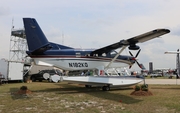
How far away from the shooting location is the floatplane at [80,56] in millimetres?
14177

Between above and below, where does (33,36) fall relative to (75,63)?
above

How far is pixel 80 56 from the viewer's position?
1606 cm

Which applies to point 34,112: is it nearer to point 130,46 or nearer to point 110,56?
point 130,46

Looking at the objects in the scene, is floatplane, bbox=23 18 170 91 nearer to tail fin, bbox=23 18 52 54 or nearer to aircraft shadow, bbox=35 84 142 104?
tail fin, bbox=23 18 52 54

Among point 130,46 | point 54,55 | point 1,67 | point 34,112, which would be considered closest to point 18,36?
point 1,67

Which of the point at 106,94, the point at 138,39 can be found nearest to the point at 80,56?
the point at 106,94

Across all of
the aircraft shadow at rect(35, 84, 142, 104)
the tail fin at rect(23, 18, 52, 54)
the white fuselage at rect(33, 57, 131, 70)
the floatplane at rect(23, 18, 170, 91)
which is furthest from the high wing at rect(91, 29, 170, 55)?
the tail fin at rect(23, 18, 52, 54)

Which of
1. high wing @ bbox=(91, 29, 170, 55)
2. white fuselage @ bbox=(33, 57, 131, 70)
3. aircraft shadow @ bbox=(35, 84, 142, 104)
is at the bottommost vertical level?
aircraft shadow @ bbox=(35, 84, 142, 104)

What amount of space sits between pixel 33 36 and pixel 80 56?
13.3 feet

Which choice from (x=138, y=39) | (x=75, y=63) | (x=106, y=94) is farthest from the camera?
(x=75, y=63)

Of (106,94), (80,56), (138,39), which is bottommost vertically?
(106,94)

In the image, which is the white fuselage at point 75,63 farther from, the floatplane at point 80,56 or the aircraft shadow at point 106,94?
the aircraft shadow at point 106,94

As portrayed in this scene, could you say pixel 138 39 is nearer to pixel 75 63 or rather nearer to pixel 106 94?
pixel 106 94

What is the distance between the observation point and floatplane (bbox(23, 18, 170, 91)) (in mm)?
14177
